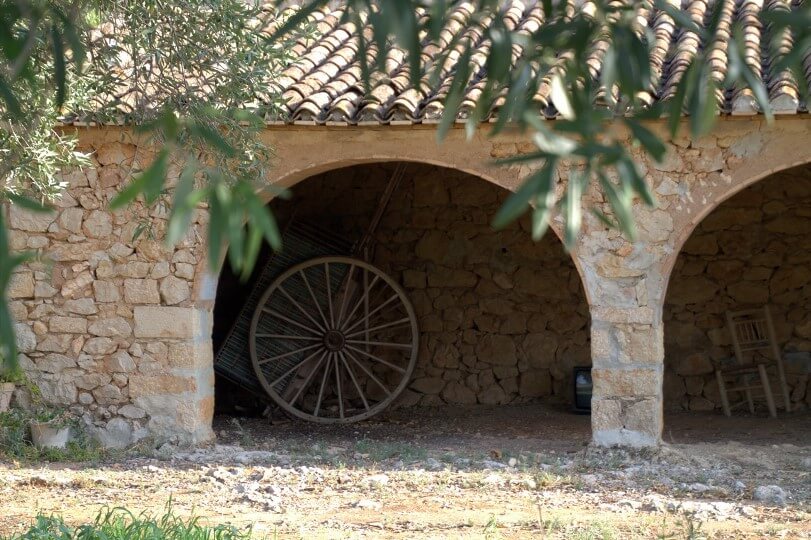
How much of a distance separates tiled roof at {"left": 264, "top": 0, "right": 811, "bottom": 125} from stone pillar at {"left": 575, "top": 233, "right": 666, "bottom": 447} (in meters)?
1.02

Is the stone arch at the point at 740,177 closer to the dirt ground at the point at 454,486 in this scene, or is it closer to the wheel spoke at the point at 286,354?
the dirt ground at the point at 454,486

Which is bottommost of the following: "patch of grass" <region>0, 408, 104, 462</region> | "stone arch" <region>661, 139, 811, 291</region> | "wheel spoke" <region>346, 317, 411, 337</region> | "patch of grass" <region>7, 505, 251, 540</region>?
"patch of grass" <region>7, 505, 251, 540</region>

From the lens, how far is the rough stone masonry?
6191mm

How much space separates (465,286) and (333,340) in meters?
1.30

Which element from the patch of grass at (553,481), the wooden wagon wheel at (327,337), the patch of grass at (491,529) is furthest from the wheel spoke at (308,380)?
A: the patch of grass at (491,529)

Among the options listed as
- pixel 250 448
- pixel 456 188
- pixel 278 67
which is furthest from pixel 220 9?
pixel 456 188

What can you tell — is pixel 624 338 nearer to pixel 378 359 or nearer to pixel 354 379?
pixel 378 359

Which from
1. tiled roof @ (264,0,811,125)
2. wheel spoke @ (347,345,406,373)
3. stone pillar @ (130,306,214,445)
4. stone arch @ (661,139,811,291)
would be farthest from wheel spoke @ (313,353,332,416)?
stone arch @ (661,139,811,291)

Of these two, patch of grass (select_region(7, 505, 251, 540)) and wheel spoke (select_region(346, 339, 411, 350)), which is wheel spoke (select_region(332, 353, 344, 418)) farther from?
patch of grass (select_region(7, 505, 251, 540))

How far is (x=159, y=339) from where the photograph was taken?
658cm

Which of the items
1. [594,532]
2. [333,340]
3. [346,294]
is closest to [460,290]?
[346,294]

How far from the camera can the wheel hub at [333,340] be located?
28.0 feet

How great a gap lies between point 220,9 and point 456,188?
430 cm

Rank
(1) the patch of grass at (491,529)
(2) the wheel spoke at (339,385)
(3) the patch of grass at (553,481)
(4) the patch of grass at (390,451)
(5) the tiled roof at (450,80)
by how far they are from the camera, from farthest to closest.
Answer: (2) the wheel spoke at (339,385) → (4) the patch of grass at (390,451) → (5) the tiled roof at (450,80) → (3) the patch of grass at (553,481) → (1) the patch of grass at (491,529)
